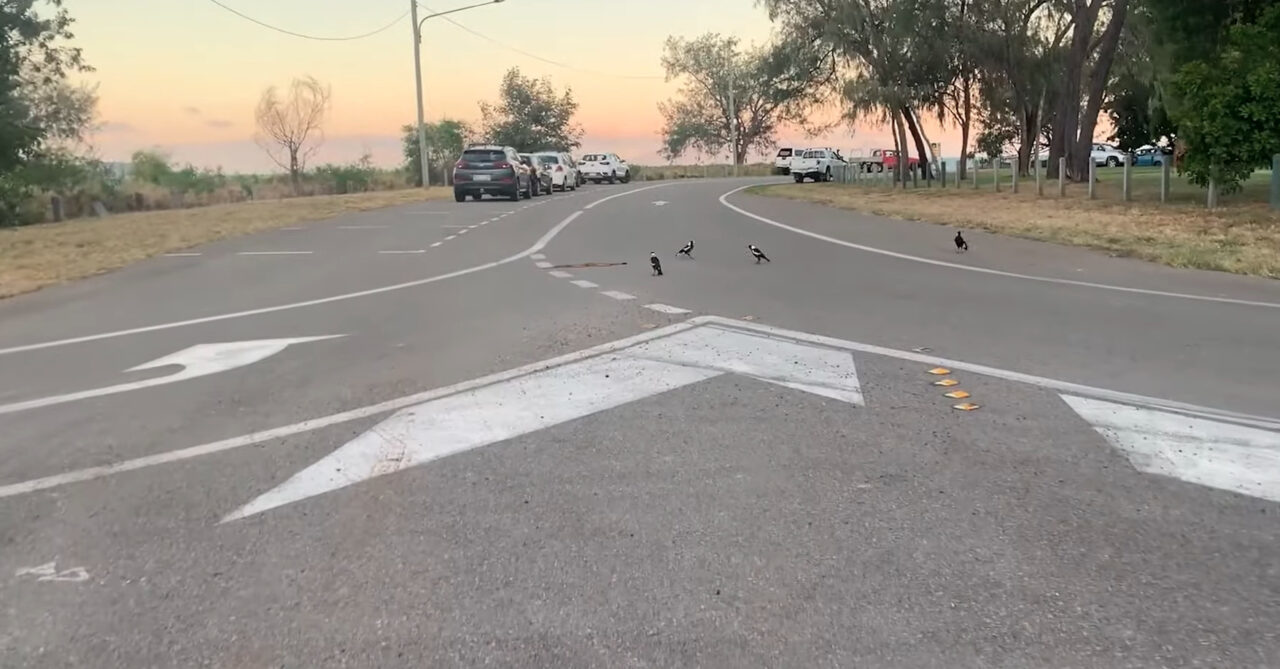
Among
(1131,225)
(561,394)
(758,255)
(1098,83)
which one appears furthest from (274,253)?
(1098,83)

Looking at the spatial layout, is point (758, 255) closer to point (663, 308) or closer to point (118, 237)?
point (663, 308)

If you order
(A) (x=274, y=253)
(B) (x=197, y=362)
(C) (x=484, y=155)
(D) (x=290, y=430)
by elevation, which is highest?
(C) (x=484, y=155)

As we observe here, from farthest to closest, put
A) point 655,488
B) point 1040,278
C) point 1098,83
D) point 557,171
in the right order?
point 557,171 → point 1098,83 → point 1040,278 → point 655,488

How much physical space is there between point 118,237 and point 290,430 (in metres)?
17.1

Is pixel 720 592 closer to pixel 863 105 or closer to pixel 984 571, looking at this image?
pixel 984 571

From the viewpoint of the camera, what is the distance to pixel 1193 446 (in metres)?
5.25

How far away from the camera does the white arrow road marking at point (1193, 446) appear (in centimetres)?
477

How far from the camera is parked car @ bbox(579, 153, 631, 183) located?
60.3m

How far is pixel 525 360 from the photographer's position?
7512 millimetres

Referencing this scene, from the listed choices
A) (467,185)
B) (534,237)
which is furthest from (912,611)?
(467,185)

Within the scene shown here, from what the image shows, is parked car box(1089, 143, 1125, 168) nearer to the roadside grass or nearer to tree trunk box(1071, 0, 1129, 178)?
tree trunk box(1071, 0, 1129, 178)

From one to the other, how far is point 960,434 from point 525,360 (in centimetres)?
326

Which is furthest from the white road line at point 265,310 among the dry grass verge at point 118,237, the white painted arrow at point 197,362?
the dry grass verge at point 118,237

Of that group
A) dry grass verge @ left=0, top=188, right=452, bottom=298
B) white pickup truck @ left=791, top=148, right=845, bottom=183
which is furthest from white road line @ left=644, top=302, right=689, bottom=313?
white pickup truck @ left=791, top=148, right=845, bottom=183
